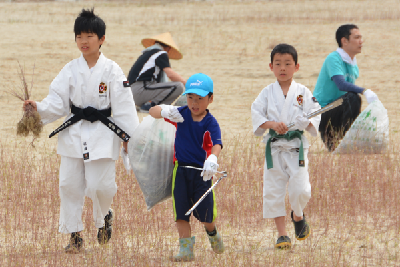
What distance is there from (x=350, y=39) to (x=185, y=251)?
4475 millimetres

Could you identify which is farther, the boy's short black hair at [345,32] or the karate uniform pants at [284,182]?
the boy's short black hair at [345,32]

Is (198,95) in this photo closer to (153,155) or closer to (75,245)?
(153,155)

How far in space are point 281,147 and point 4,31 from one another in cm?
1674

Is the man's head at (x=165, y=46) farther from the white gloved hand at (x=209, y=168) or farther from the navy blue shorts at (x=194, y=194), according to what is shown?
the white gloved hand at (x=209, y=168)

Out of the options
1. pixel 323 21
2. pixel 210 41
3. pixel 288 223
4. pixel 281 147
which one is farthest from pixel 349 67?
pixel 323 21

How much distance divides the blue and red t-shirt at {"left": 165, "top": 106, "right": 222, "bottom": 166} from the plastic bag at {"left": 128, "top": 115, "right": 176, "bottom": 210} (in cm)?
26

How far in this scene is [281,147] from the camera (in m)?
4.44

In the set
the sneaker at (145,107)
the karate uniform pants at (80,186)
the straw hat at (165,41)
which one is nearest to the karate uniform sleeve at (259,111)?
the karate uniform pants at (80,186)

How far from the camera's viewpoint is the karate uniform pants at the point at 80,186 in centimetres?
436

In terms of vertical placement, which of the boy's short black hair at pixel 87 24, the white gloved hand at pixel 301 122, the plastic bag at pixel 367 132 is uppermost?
the boy's short black hair at pixel 87 24

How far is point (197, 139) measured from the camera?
4.14m

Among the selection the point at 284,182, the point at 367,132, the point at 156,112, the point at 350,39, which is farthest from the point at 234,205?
the point at 350,39

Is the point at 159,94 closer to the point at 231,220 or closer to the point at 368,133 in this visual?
the point at 368,133

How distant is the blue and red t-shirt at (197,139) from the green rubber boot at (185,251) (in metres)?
0.56
